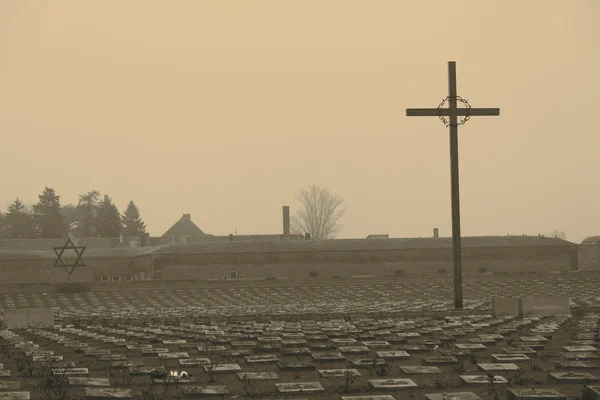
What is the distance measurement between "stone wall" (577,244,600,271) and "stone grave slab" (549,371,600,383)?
171 feet

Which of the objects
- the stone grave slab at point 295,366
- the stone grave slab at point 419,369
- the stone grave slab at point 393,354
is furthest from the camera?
the stone grave slab at point 393,354

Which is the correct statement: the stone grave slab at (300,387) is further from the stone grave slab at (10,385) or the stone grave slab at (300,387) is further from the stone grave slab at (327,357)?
the stone grave slab at (10,385)

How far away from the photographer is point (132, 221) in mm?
93375

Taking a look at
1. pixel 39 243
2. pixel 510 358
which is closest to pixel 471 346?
pixel 510 358

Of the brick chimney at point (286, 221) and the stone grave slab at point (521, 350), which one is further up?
the brick chimney at point (286, 221)

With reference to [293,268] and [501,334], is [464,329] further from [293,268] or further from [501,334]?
[293,268]

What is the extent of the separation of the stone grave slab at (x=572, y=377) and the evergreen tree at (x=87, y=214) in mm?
80116

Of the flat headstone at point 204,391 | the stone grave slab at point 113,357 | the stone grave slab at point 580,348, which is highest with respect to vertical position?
the stone grave slab at point 580,348

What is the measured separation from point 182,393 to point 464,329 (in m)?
6.55

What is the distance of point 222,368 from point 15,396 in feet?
8.34

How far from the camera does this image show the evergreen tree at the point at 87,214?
8800cm

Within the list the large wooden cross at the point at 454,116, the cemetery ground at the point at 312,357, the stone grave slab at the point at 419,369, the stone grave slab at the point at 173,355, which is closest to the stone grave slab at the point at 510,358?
the cemetery ground at the point at 312,357

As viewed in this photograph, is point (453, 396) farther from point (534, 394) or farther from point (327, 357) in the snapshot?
point (327, 357)

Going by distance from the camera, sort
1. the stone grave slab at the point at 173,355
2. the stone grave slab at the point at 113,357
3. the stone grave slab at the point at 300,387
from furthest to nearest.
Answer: the stone grave slab at the point at 173,355 → the stone grave slab at the point at 113,357 → the stone grave slab at the point at 300,387
